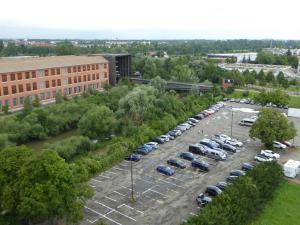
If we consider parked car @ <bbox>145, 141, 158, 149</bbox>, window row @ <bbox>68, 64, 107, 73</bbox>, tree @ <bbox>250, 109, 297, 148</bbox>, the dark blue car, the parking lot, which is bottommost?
the parking lot

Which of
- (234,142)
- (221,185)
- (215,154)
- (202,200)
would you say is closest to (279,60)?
(234,142)

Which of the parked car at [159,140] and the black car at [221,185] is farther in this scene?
the parked car at [159,140]

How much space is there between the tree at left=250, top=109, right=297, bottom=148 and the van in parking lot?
542 cm

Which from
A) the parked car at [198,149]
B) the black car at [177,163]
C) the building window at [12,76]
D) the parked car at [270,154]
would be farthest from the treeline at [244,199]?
the building window at [12,76]

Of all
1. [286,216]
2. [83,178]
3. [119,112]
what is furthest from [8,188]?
[119,112]

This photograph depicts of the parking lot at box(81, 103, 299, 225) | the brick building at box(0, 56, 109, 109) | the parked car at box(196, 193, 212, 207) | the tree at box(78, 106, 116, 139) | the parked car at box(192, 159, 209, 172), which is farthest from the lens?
the brick building at box(0, 56, 109, 109)

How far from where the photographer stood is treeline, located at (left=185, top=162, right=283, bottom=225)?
21.8m

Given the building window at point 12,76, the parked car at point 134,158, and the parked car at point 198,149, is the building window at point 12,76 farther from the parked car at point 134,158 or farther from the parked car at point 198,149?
the parked car at point 198,149

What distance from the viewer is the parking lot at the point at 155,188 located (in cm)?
2598

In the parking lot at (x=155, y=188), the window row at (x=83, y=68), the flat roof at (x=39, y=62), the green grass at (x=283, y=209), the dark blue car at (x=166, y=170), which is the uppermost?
the flat roof at (x=39, y=62)

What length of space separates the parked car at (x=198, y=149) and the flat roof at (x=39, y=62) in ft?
119

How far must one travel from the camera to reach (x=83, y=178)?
2980cm

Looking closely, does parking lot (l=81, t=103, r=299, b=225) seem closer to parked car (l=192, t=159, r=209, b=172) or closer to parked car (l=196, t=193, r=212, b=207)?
parked car (l=196, t=193, r=212, b=207)

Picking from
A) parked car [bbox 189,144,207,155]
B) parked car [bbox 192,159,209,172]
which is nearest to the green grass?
parked car [bbox 192,159,209,172]
